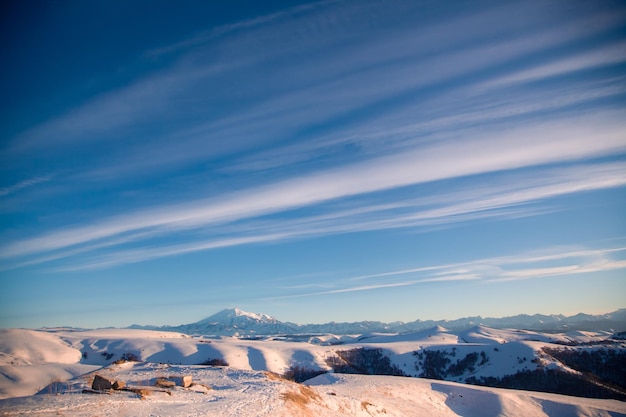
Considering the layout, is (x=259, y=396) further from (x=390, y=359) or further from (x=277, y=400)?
(x=390, y=359)

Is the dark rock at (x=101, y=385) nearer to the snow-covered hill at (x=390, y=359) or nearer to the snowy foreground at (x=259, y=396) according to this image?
the snowy foreground at (x=259, y=396)

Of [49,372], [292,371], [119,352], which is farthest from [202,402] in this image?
[119,352]

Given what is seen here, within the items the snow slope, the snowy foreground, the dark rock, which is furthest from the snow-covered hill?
the dark rock

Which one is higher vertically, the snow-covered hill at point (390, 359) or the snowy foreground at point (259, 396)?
the snowy foreground at point (259, 396)

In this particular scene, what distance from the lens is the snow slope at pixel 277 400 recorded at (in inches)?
849

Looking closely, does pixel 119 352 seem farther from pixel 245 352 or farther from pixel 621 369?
pixel 621 369

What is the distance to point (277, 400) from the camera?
27.8 meters

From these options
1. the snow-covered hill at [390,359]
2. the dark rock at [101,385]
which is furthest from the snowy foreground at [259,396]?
the snow-covered hill at [390,359]

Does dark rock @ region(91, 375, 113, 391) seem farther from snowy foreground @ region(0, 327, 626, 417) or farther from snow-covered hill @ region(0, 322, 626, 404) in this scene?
snow-covered hill @ region(0, 322, 626, 404)

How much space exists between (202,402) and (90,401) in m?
7.36

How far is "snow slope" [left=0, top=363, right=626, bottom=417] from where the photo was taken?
21.6m

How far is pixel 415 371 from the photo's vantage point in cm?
17662

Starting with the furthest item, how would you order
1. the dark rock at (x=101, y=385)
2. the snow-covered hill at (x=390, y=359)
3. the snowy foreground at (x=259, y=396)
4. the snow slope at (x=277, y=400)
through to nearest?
1. the snow-covered hill at (x=390, y=359)
2. the dark rock at (x=101, y=385)
3. the snowy foreground at (x=259, y=396)
4. the snow slope at (x=277, y=400)

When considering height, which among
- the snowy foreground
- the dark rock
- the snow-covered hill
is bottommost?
the snow-covered hill
